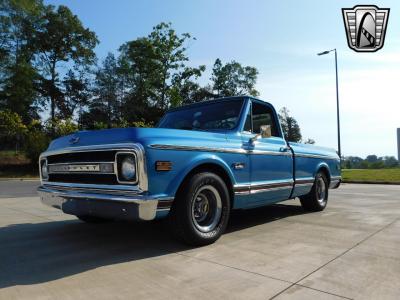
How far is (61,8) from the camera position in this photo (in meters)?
44.8

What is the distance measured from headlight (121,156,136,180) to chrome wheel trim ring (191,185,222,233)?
33.9 inches

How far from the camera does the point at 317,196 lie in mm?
7152

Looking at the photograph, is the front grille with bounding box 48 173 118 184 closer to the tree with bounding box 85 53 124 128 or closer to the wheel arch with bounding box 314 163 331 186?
the wheel arch with bounding box 314 163 331 186

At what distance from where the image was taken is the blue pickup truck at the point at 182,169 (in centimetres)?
377

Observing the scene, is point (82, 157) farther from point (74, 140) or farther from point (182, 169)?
point (182, 169)

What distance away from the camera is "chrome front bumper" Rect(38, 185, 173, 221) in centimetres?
367

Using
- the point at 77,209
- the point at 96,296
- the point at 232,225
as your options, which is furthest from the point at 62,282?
the point at 232,225

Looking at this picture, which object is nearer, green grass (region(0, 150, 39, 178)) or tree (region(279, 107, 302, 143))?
tree (region(279, 107, 302, 143))

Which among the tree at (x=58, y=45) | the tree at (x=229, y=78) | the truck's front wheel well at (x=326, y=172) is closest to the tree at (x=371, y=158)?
the tree at (x=229, y=78)

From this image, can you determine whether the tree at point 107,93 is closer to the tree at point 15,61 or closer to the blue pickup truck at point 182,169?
the tree at point 15,61

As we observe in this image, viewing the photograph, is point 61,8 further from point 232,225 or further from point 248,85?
point 232,225

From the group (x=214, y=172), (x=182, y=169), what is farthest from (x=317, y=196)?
(x=182, y=169)

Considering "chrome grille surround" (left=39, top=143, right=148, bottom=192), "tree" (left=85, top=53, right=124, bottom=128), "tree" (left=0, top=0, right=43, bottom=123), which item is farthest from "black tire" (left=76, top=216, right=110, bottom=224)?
"tree" (left=85, top=53, right=124, bottom=128)

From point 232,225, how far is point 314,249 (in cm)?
163
